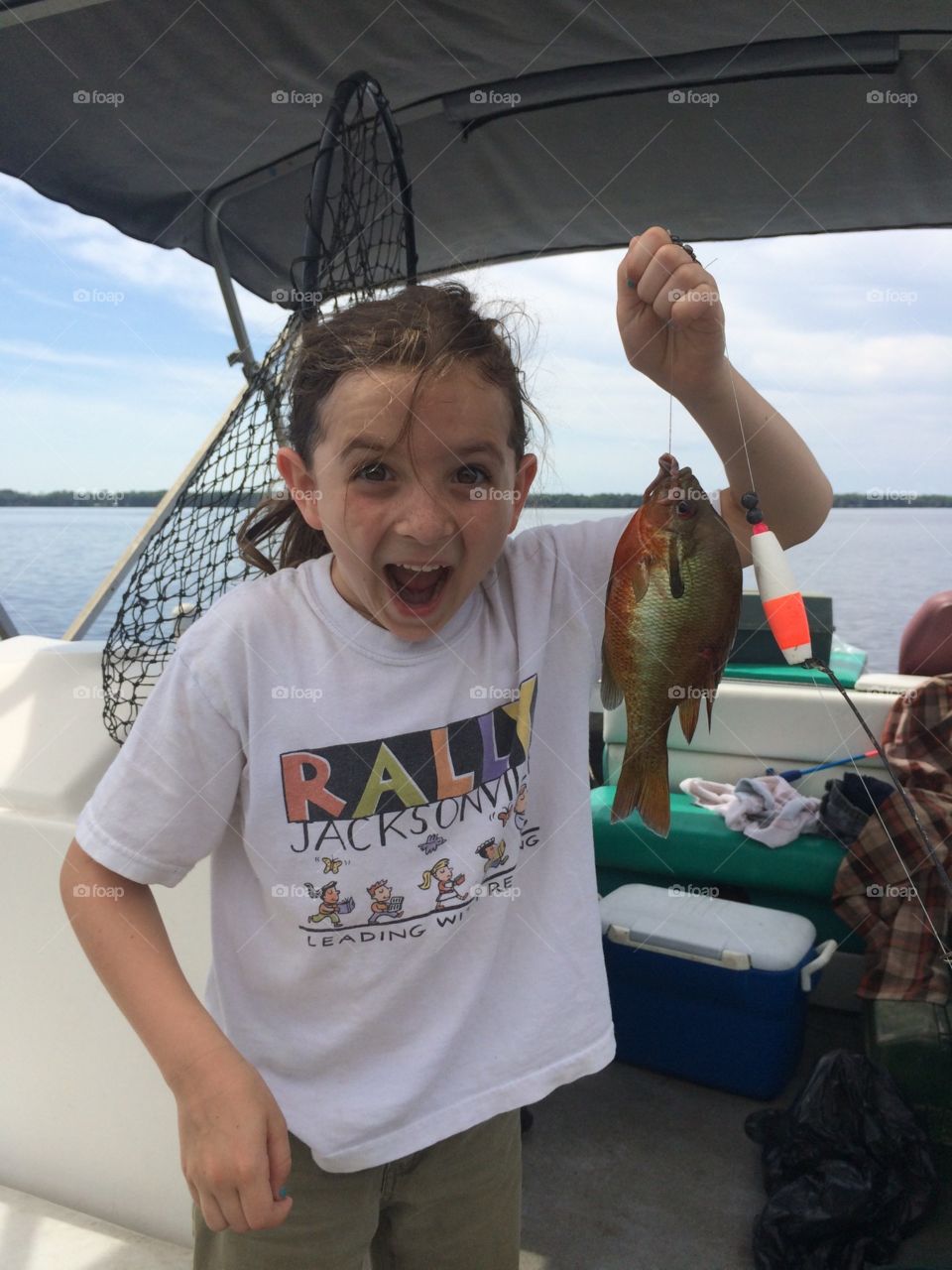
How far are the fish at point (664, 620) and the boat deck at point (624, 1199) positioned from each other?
1995 mm

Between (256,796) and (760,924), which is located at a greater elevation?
(256,796)

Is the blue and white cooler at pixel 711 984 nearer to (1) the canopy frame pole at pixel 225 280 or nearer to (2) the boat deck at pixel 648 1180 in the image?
(2) the boat deck at pixel 648 1180

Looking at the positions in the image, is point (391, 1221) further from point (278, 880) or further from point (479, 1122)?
point (278, 880)

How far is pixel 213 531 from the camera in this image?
7.23 ft

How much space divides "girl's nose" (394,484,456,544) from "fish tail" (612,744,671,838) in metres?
0.39

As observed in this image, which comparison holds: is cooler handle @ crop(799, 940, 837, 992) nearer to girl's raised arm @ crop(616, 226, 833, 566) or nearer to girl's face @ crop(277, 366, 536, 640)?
girl's raised arm @ crop(616, 226, 833, 566)

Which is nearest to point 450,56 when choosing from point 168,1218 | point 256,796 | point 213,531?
point 213,531

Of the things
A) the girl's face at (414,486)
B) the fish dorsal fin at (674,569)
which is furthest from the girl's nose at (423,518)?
the fish dorsal fin at (674,569)

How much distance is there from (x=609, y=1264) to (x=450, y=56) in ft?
11.7

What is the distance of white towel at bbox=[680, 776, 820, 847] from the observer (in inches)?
140

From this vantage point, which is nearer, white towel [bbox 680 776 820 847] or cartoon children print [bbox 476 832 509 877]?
cartoon children print [bbox 476 832 509 877]

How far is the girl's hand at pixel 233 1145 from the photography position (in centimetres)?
107

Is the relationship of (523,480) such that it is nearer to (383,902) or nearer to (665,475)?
(665,475)

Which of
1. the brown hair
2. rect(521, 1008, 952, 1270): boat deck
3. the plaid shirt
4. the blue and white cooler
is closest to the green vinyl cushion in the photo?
the plaid shirt
